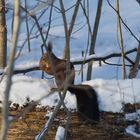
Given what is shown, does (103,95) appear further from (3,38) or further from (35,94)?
(3,38)

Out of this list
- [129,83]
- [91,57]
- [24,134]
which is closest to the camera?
[24,134]

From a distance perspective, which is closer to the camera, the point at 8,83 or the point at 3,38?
the point at 8,83

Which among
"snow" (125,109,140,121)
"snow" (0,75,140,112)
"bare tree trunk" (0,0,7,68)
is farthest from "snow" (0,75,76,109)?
"bare tree trunk" (0,0,7,68)

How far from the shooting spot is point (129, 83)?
274 centimetres

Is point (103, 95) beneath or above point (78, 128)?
above

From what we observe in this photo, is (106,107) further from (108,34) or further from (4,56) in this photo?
(108,34)

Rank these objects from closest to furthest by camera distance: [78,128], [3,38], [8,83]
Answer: [8,83]
[78,128]
[3,38]

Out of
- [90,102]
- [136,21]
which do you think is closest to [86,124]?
[90,102]

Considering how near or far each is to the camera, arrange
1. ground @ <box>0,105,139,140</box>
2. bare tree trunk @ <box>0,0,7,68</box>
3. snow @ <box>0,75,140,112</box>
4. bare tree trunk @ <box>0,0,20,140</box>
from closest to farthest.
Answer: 1. bare tree trunk @ <box>0,0,20,140</box>
2. ground @ <box>0,105,139,140</box>
3. snow @ <box>0,75,140,112</box>
4. bare tree trunk @ <box>0,0,7,68</box>

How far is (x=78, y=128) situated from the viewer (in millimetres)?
2588

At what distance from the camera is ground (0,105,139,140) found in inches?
99.8

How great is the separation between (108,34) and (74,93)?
7164mm

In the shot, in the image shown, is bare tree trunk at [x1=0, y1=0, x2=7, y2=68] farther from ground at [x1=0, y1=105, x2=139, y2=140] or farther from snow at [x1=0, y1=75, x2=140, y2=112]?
ground at [x1=0, y1=105, x2=139, y2=140]

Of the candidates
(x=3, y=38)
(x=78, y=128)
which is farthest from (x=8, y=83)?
(x=3, y=38)
